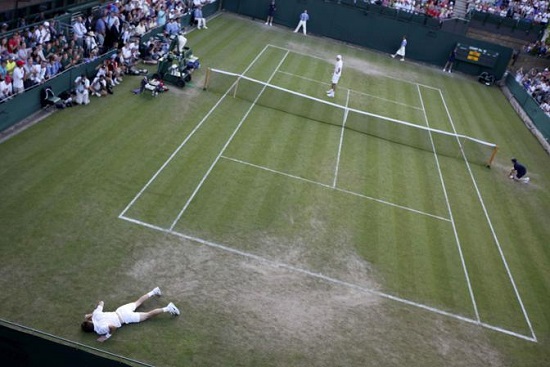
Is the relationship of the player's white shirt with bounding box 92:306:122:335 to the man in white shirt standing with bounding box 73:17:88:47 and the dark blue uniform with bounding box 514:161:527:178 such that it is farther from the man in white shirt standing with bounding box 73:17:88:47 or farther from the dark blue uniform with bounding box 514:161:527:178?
the dark blue uniform with bounding box 514:161:527:178

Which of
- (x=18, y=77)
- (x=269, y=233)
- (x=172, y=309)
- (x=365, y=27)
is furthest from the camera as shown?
(x=365, y=27)

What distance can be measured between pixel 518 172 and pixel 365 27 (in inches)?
805

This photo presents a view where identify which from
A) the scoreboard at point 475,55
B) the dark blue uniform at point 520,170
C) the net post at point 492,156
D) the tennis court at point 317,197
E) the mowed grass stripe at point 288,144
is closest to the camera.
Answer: the tennis court at point 317,197

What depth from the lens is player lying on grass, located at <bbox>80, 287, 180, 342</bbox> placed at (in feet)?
37.9

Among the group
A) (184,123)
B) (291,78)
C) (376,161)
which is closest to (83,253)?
(184,123)

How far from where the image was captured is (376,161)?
2272 centimetres

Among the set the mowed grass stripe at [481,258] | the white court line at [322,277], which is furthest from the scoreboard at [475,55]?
the white court line at [322,277]

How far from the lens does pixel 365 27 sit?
40906mm

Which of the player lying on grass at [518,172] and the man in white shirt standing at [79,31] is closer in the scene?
the player lying on grass at [518,172]

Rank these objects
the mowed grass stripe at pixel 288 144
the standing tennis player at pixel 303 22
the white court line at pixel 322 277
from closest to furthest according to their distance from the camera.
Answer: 1. the white court line at pixel 322 277
2. the mowed grass stripe at pixel 288 144
3. the standing tennis player at pixel 303 22

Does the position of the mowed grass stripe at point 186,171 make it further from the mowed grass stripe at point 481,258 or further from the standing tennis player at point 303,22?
the standing tennis player at point 303,22

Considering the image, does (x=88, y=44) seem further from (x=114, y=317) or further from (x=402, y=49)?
(x=402, y=49)

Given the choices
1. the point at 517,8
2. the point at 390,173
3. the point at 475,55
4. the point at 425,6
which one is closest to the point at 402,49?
the point at 475,55

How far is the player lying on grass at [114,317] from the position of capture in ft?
37.9
